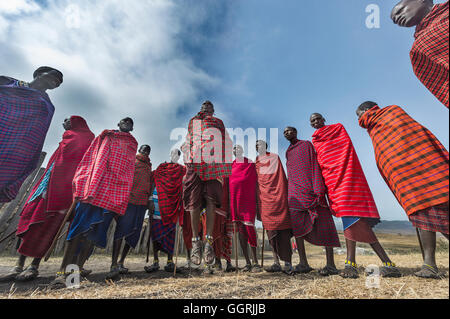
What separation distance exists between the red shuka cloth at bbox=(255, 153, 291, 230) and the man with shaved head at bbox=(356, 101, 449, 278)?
1.71 m

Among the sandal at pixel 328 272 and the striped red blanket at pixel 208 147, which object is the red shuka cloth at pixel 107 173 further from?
the sandal at pixel 328 272

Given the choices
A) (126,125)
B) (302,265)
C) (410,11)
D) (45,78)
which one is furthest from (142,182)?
(410,11)

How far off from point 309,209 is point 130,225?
130 inches

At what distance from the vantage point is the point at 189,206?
134 inches

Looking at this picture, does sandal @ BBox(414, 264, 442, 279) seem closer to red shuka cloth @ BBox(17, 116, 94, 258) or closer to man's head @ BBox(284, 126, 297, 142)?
man's head @ BBox(284, 126, 297, 142)

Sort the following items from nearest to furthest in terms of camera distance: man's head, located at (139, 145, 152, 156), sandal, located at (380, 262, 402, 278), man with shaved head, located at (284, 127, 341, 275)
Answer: sandal, located at (380, 262, 402, 278) < man with shaved head, located at (284, 127, 341, 275) < man's head, located at (139, 145, 152, 156)

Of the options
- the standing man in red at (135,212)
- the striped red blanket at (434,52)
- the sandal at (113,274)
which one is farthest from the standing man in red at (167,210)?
the striped red blanket at (434,52)

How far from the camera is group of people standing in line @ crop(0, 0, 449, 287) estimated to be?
2.51m

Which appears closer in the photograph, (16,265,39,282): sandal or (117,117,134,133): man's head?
(16,265,39,282): sandal

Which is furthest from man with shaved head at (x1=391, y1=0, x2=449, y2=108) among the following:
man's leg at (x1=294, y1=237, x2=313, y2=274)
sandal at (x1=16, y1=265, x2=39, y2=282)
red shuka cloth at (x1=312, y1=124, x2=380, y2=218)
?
sandal at (x1=16, y1=265, x2=39, y2=282)

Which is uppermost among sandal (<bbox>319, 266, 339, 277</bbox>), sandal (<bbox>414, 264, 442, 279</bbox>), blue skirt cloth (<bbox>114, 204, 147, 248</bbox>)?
blue skirt cloth (<bbox>114, 204, 147, 248</bbox>)

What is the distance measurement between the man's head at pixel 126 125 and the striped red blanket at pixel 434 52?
469 cm

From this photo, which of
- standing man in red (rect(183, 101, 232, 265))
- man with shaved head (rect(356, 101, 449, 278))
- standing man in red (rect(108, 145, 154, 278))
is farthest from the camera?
standing man in red (rect(108, 145, 154, 278))
